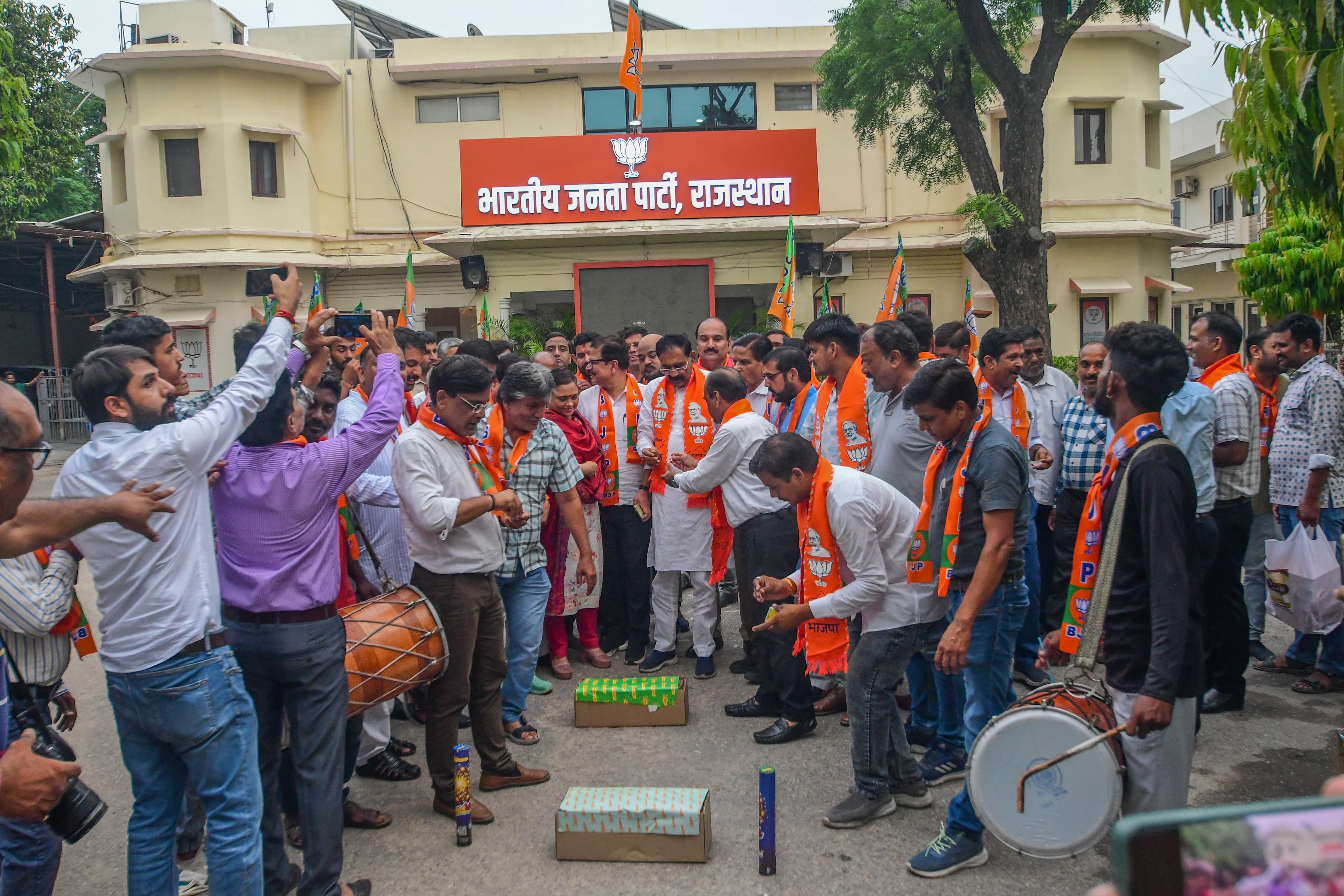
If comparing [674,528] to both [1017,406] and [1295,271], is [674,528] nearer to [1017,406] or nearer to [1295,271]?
[1017,406]

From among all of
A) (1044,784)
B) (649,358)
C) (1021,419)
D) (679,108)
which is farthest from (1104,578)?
(679,108)

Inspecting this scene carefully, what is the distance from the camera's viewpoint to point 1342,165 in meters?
3.35

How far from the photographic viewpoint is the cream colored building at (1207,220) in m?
28.6

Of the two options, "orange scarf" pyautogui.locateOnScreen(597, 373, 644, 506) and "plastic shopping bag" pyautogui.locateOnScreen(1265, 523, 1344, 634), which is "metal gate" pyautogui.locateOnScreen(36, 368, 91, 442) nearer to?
"orange scarf" pyautogui.locateOnScreen(597, 373, 644, 506)

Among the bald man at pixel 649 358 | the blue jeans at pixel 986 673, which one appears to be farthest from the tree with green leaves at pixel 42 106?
the blue jeans at pixel 986 673

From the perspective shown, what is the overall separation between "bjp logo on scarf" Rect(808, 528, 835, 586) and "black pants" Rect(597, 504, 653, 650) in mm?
2683

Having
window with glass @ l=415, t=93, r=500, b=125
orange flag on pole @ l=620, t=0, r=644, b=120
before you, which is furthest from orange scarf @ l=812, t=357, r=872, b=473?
window with glass @ l=415, t=93, r=500, b=125

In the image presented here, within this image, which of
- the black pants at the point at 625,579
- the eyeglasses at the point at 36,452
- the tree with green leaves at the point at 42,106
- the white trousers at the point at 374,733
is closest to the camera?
the eyeglasses at the point at 36,452

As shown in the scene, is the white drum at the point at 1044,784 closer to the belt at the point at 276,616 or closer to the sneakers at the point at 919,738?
the sneakers at the point at 919,738

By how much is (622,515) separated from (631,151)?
12.1 m

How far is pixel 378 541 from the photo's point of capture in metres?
5.52

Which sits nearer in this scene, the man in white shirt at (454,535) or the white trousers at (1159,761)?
the white trousers at (1159,761)

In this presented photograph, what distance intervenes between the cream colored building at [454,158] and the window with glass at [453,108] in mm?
39

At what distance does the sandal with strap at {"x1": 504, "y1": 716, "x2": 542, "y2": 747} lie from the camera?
5367 millimetres
